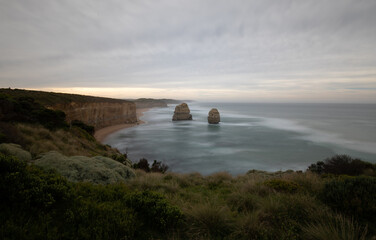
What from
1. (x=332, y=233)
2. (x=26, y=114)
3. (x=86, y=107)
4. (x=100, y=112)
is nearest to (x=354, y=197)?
(x=332, y=233)

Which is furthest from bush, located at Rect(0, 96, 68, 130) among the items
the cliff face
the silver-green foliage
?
the cliff face

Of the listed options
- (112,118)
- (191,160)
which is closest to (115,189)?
(191,160)

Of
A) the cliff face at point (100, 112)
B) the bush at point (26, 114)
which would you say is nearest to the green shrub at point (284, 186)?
the bush at point (26, 114)

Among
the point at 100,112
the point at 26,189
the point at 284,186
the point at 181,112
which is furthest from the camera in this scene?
the point at 181,112

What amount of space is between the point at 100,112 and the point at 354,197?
45612 millimetres

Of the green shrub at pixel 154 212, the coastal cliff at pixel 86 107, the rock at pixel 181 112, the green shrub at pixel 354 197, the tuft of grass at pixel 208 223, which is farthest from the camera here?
the rock at pixel 181 112

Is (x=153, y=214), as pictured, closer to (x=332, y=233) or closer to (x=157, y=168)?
(x=332, y=233)

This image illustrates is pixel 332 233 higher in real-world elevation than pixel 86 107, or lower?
lower

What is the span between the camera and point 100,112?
43031 mm

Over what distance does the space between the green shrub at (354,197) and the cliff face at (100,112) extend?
103ft

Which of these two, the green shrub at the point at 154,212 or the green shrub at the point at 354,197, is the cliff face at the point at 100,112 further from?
the green shrub at the point at 354,197

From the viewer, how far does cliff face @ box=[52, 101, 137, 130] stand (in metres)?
31.6

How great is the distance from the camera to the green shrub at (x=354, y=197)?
396 cm

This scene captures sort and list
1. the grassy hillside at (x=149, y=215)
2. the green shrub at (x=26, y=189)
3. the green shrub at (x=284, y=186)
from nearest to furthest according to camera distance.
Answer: the grassy hillside at (x=149, y=215) < the green shrub at (x=26, y=189) < the green shrub at (x=284, y=186)
